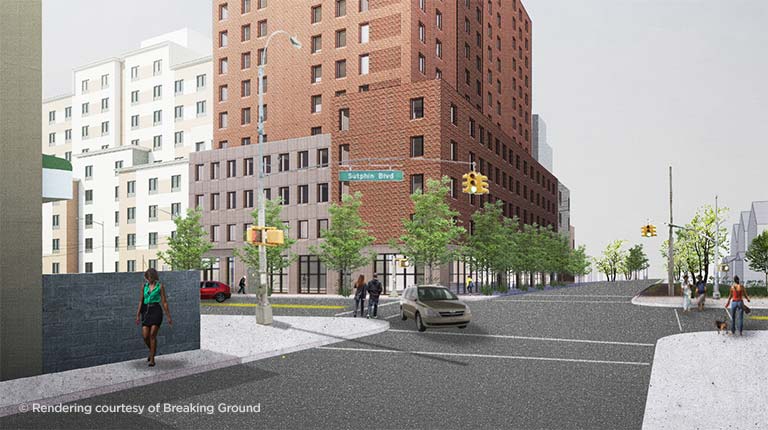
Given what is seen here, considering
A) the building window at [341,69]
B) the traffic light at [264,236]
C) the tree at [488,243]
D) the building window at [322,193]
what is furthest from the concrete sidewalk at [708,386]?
the building window at [341,69]

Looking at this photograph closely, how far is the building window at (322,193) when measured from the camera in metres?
58.9

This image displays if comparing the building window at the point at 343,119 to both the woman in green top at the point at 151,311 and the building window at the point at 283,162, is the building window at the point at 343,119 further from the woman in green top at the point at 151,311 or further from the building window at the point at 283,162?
the woman in green top at the point at 151,311

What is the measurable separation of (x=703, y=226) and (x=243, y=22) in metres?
63.7

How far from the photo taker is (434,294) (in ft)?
72.9

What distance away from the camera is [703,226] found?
80438 millimetres

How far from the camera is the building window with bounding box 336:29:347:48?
2297 inches

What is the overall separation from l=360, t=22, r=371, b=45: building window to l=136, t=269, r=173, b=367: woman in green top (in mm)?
47556

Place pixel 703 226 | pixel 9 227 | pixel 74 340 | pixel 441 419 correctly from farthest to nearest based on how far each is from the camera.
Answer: pixel 703 226 < pixel 74 340 < pixel 9 227 < pixel 441 419

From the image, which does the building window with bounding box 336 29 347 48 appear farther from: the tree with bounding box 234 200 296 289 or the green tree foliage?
the green tree foliage

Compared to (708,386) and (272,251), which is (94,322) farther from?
(272,251)

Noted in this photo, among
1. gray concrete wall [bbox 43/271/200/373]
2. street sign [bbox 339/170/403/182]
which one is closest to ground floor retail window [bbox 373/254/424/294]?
street sign [bbox 339/170/403/182]

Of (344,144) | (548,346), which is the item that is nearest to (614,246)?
(344,144)

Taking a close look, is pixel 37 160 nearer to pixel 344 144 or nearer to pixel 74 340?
pixel 74 340

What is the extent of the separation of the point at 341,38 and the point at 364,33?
277 cm
